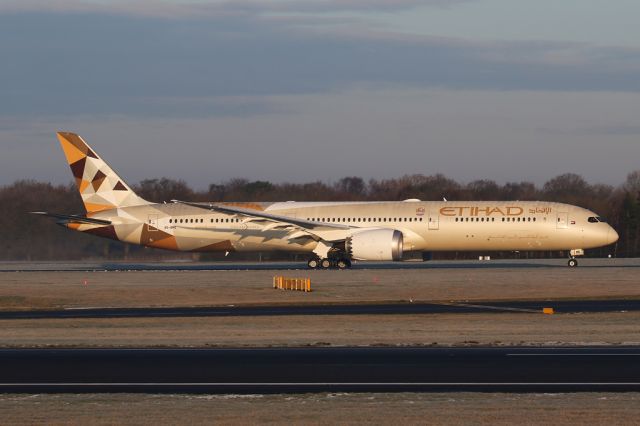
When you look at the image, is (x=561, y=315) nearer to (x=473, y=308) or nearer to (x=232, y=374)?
(x=473, y=308)

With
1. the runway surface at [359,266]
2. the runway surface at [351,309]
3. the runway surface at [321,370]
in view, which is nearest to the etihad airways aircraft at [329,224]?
the runway surface at [359,266]

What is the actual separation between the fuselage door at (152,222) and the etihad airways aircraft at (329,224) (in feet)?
0.20

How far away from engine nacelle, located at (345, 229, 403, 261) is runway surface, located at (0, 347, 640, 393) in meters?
36.6

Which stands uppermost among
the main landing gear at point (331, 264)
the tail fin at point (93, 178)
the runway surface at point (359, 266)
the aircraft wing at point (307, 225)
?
the tail fin at point (93, 178)

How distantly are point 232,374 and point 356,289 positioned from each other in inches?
1075

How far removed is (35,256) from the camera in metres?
92.0

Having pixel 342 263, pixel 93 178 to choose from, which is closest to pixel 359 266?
pixel 342 263

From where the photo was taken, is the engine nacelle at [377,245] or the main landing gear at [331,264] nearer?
the engine nacelle at [377,245]

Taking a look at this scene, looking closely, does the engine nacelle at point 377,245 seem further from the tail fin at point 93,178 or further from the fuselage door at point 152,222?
the tail fin at point 93,178

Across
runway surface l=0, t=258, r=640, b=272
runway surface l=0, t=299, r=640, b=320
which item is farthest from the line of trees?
runway surface l=0, t=299, r=640, b=320

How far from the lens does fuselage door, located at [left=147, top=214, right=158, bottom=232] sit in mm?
67625

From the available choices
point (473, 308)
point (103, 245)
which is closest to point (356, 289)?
point (473, 308)

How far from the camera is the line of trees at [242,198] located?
90500mm

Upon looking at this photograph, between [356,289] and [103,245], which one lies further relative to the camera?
[103,245]
